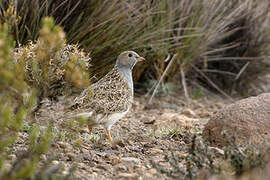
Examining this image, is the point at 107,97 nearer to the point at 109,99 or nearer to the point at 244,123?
the point at 109,99

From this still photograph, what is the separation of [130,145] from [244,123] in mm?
1015

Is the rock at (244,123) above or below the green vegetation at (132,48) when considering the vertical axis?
below

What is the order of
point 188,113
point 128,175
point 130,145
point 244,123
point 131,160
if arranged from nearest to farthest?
point 128,175 < point 131,160 < point 244,123 < point 130,145 < point 188,113

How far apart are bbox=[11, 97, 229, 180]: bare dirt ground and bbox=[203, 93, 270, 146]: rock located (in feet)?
0.84

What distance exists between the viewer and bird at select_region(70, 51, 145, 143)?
414cm

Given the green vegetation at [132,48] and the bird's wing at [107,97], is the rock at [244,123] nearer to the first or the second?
the green vegetation at [132,48]

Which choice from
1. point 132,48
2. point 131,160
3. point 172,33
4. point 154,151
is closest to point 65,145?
point 131,160

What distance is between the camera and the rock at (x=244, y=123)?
413 centimetres

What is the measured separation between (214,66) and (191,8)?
4.17 ft

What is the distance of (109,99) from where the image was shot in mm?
4270

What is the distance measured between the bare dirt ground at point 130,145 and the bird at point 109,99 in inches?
7.1

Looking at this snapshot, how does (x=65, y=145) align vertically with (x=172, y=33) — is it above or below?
below

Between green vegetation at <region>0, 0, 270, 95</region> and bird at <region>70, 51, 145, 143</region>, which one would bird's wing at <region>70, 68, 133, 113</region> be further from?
green vegetation at <region>0, 0, 270, 95</region>

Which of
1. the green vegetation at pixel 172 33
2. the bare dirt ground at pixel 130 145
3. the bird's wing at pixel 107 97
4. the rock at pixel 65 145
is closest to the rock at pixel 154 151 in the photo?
the bare dirt ground at pixel 130 145
